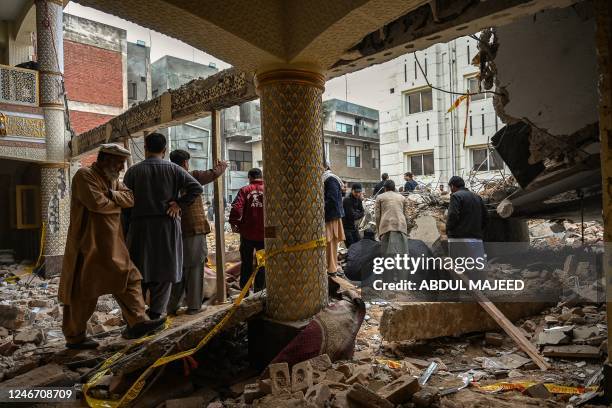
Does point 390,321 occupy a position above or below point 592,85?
below

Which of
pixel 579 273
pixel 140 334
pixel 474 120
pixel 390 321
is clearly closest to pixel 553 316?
pixel 579 273

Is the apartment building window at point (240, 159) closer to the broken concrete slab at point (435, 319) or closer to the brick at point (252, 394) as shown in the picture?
the broken concrete slab at point (435, 319)

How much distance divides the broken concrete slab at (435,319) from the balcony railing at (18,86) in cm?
873

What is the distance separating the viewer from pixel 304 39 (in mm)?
2752

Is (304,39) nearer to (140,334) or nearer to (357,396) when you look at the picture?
(357,396)

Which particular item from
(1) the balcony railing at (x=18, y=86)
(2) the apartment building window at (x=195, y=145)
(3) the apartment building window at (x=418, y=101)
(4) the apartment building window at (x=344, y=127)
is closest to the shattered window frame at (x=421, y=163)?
(3) the apartment building window at (x=418, y=101)

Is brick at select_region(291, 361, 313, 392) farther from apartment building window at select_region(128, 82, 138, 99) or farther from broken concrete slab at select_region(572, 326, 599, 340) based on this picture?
apartment building window at select_region(128, 82, 138, 99)

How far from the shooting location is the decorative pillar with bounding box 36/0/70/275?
850 cm

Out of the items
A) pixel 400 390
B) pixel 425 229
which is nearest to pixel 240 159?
pixel 425 229

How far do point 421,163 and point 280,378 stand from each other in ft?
52.5

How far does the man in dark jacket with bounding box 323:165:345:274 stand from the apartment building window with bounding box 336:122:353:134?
19.6m

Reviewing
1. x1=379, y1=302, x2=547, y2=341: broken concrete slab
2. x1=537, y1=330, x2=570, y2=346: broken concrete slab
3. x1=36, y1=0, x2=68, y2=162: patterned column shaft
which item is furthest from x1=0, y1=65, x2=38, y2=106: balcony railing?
x1=537, y1=330, x2=570, y2=346: broken concrete slab

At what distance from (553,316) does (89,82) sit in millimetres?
15976

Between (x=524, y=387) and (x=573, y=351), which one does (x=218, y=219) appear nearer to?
(x=524, y=387)
